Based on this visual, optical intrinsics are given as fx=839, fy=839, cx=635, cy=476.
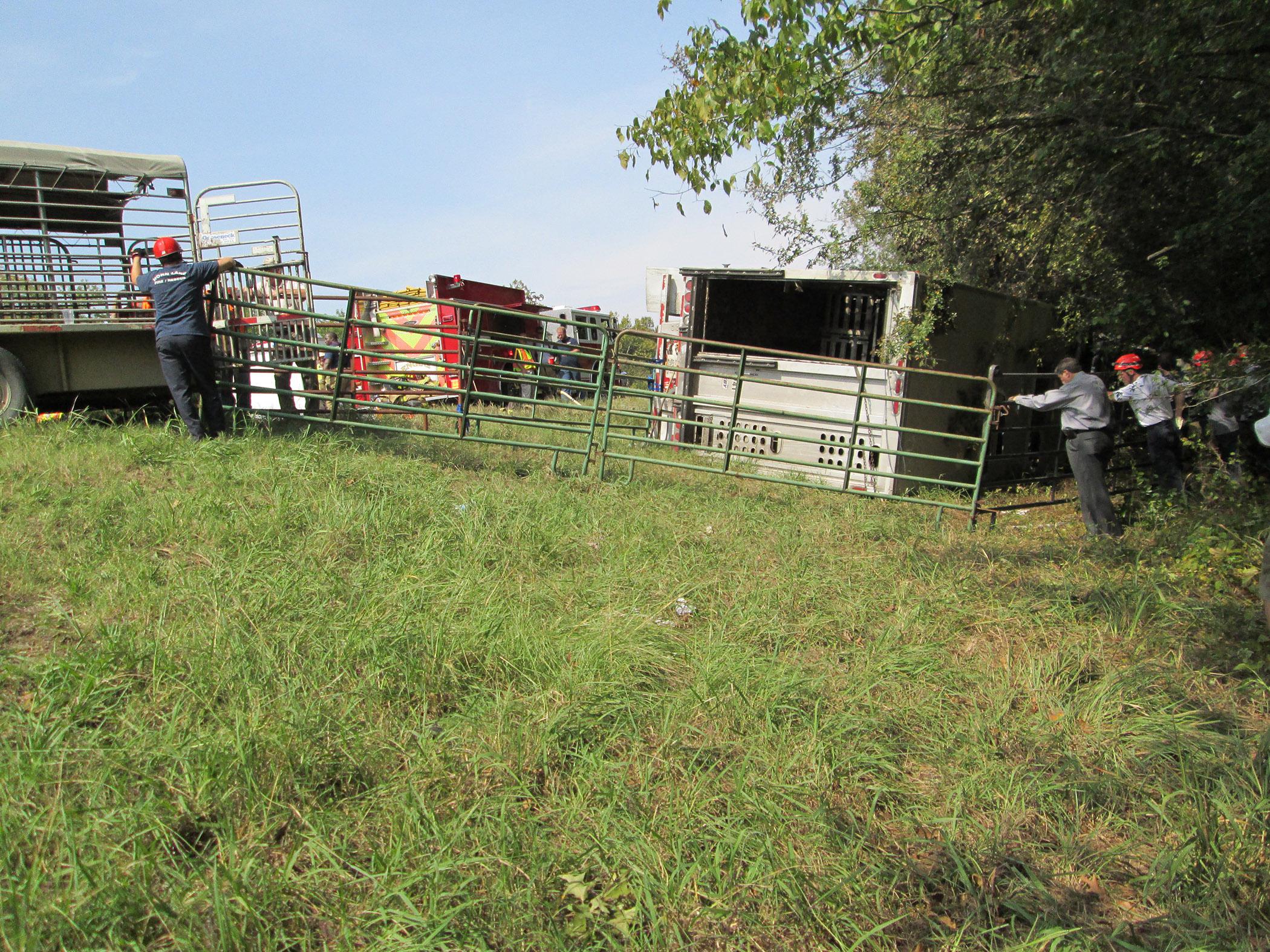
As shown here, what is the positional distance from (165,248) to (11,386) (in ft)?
5.38

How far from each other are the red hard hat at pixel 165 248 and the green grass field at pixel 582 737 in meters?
1.99

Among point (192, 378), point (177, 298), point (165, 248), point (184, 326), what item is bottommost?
point (192, 378)

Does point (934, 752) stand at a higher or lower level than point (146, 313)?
lower

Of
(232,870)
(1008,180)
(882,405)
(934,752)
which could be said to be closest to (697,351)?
(882,405)

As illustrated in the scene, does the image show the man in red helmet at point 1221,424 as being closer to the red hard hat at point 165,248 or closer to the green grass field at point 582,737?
the green grass field at point 582,737

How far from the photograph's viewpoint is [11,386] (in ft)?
22.0

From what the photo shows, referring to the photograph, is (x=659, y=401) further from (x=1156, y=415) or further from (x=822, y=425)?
(x=1156, y=415)

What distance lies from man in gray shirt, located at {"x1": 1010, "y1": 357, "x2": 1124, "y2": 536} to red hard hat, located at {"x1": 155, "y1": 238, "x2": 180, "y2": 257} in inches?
279

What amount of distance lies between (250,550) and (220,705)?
156 cm

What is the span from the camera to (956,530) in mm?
7215

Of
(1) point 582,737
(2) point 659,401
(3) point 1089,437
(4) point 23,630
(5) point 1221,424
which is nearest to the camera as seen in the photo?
(1) point 582,737

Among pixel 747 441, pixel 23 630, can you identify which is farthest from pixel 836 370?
pixel 23 630

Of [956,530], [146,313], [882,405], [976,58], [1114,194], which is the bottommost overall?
[956,530]

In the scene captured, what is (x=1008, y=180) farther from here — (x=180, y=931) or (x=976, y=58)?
(x=180, y=931)
